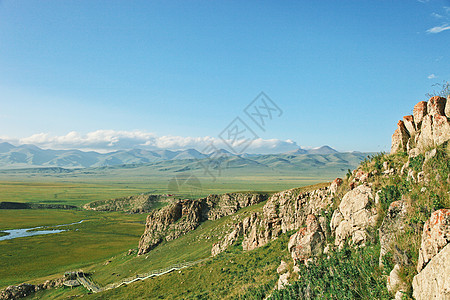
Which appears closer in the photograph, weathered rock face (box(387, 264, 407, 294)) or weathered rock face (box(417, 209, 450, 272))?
weathered rock face (box(417, 209, 450, 272))

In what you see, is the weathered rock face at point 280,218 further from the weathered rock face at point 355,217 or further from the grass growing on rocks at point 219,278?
the weathered rock face at point 355,217

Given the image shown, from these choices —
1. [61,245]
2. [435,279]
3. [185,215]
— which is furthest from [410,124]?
[61,245]

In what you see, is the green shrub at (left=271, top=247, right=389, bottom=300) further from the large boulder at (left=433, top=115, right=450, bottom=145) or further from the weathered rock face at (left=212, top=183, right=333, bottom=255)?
the weathered rock face at (left=212, top=183, right=333, bottom=255)

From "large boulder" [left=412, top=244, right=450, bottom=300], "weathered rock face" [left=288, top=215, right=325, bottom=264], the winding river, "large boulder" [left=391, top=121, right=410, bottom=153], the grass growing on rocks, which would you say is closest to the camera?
"large boulder" [left=412, top=244, right=450, bottom=300]

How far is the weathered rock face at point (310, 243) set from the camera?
576 inches

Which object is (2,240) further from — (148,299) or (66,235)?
(148,299)

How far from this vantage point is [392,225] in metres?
10.2

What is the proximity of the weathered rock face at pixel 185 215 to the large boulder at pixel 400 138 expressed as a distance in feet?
162

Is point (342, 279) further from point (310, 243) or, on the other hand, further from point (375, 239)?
point (310, 243)

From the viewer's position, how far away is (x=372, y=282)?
386 inches

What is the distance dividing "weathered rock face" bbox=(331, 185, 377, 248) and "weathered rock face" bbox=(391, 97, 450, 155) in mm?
3324

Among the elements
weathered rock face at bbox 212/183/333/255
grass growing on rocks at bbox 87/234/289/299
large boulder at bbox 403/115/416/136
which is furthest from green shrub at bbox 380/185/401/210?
weathered rock face at bbox 212/183/333/255

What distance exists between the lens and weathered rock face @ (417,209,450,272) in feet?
24.2

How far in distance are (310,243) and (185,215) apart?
51.1m
